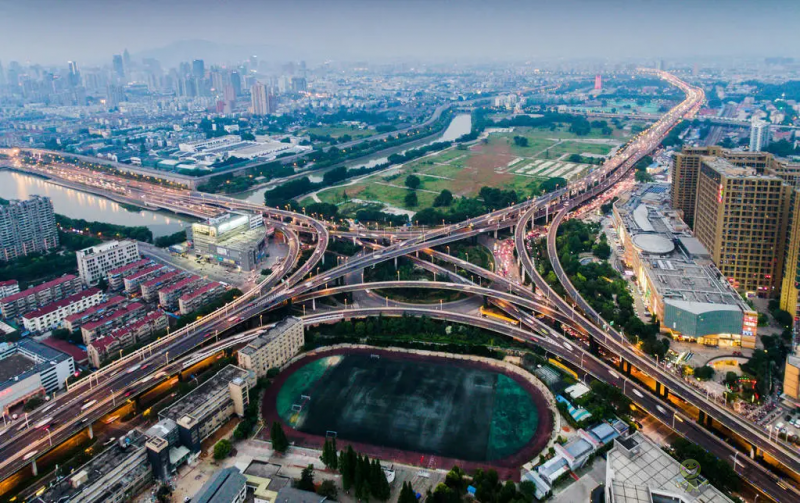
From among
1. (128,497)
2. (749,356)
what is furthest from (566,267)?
(128,497)

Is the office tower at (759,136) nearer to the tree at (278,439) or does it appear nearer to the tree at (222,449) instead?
the tree at (278,439)

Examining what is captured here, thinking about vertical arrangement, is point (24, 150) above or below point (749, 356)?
above

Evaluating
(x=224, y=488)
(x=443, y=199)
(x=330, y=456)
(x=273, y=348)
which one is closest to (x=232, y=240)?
(x=273, y=348)

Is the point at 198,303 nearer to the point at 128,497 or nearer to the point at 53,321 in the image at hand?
the point at 53,321

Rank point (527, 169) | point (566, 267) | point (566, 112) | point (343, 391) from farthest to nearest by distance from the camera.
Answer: point (566, 112) < point (527, 169) < point (566, 267) < point (343, 391)

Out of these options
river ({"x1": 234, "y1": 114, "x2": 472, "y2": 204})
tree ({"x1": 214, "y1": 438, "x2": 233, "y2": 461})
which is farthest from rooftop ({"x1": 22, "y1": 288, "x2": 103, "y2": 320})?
river ({"x1": 234, "y1": 114, "x2": 472, "y2": 204})

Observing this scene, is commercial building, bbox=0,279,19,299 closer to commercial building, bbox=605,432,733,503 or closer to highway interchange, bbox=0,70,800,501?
highway interchange, bbox=0,70,800,501

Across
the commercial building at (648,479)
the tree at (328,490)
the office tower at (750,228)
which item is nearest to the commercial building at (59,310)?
the tree at (328,490)
